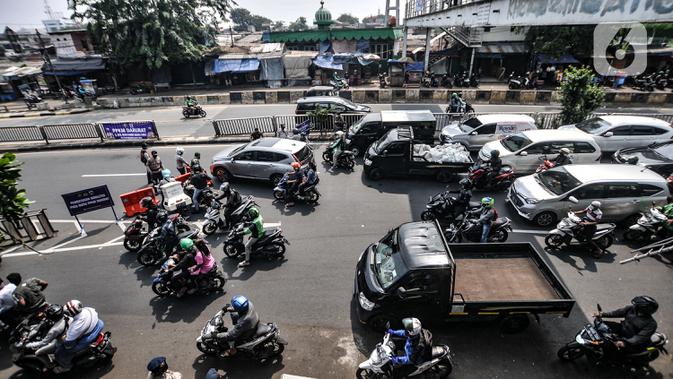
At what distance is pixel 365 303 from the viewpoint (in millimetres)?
6293

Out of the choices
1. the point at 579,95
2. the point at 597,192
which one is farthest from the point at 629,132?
the point at 597,192

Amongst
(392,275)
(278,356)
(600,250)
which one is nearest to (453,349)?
(392,275)

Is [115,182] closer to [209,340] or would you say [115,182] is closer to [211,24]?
[209,340]

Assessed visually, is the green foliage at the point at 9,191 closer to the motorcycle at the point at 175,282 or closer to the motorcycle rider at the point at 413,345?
the motorcycle at the point at 175,282

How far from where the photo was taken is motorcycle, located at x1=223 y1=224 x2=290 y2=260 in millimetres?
8430

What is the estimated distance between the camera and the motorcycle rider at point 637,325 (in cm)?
511

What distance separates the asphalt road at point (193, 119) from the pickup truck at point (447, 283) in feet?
52.1

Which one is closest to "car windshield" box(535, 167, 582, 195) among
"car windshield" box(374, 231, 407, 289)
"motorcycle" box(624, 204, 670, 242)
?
"motorcycle" box(624, 204, 670, 242)

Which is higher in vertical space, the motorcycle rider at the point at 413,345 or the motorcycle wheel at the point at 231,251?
the motorcycle rider at the point at 413,345

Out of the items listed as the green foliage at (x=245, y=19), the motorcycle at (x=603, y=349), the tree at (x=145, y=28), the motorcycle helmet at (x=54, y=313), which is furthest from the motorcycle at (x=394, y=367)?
the green foliage at (x=245, y=19)

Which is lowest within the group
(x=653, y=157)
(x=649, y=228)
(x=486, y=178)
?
(x=649, y=228)

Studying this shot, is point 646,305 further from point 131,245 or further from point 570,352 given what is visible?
point 131,245

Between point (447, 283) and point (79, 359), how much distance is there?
673cm

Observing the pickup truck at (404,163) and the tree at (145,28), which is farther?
the tree at (145,28)
